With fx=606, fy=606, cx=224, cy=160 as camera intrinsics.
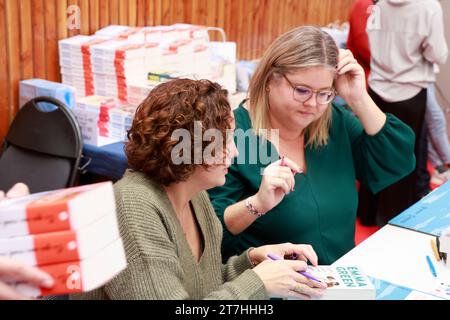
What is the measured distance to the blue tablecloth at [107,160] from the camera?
3180 mm

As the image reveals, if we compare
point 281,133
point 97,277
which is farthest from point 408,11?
point 97,277

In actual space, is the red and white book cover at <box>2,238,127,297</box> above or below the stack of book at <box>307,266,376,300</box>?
above

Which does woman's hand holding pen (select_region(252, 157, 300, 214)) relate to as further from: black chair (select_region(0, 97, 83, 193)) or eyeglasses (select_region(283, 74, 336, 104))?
black chair (select_region(0, 97, 83, 193))

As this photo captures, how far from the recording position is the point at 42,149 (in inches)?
119

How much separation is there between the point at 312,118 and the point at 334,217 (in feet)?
1.24

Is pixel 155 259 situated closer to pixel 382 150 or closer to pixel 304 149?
pixel 304 149

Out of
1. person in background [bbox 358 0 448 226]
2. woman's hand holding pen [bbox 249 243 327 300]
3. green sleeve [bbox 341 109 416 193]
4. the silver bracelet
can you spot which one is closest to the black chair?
the silver bracelet

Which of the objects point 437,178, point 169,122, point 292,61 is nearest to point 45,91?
point 292,61

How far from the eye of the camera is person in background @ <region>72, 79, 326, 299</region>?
1.43 metres

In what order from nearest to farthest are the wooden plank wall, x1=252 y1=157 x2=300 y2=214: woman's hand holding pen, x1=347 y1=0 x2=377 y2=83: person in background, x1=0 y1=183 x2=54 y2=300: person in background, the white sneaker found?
x1=0 y1=183 x2=54 y2=300: person in background < x1=252 y1=157 x2=300 y2=214: woman's hand holding pen < the wooden plank wall < x1=347 y1=0 x2=377 y2=83: person in background < the white sneaker

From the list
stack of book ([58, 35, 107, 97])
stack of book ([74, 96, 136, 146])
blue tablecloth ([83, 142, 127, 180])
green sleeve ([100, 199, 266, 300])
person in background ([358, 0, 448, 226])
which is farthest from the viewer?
person in background ([358, 0, 448, 226])

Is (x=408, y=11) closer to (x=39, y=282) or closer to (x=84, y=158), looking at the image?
(x=84, y=158)

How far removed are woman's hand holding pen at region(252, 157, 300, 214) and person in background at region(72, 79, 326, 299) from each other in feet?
0.87

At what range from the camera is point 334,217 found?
7.42 ft
